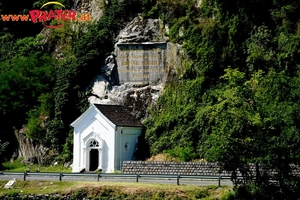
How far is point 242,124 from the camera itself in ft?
112

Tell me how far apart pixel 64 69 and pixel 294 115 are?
27.3 meters

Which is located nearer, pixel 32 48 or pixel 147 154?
pixel 147 154

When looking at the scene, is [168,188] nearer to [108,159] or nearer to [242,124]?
[242,124]

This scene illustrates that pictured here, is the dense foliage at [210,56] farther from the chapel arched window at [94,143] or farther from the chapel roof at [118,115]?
the chapel arched window at [94,143]

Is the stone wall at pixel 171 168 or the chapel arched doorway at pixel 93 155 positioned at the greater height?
the chapel arched doorway at pixel 93 155

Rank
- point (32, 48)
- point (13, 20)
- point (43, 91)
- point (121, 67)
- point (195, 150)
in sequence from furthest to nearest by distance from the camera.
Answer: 1. point (13, 20)
2. point (32, 48)
3. point (43, 91)
4. point (121, 67)
5. point (195, 150)

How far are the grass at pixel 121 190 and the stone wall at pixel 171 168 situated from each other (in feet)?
17.1

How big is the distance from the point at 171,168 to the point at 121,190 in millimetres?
6703

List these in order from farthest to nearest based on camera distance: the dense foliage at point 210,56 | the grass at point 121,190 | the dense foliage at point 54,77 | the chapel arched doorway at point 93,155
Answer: the dense foliage at point 54,77, the chapel arched doorway at point 93,155, the dense foliage at point 210,56, the grass at point 121,190

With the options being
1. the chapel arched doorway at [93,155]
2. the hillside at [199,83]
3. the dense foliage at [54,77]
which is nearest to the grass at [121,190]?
the hillside at [199,83]

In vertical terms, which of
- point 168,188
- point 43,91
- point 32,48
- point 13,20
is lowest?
point 168,188

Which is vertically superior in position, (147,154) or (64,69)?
(64,69)

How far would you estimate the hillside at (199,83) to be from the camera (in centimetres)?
3344

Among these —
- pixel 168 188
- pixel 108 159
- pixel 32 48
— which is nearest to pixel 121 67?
pixel 108 159
